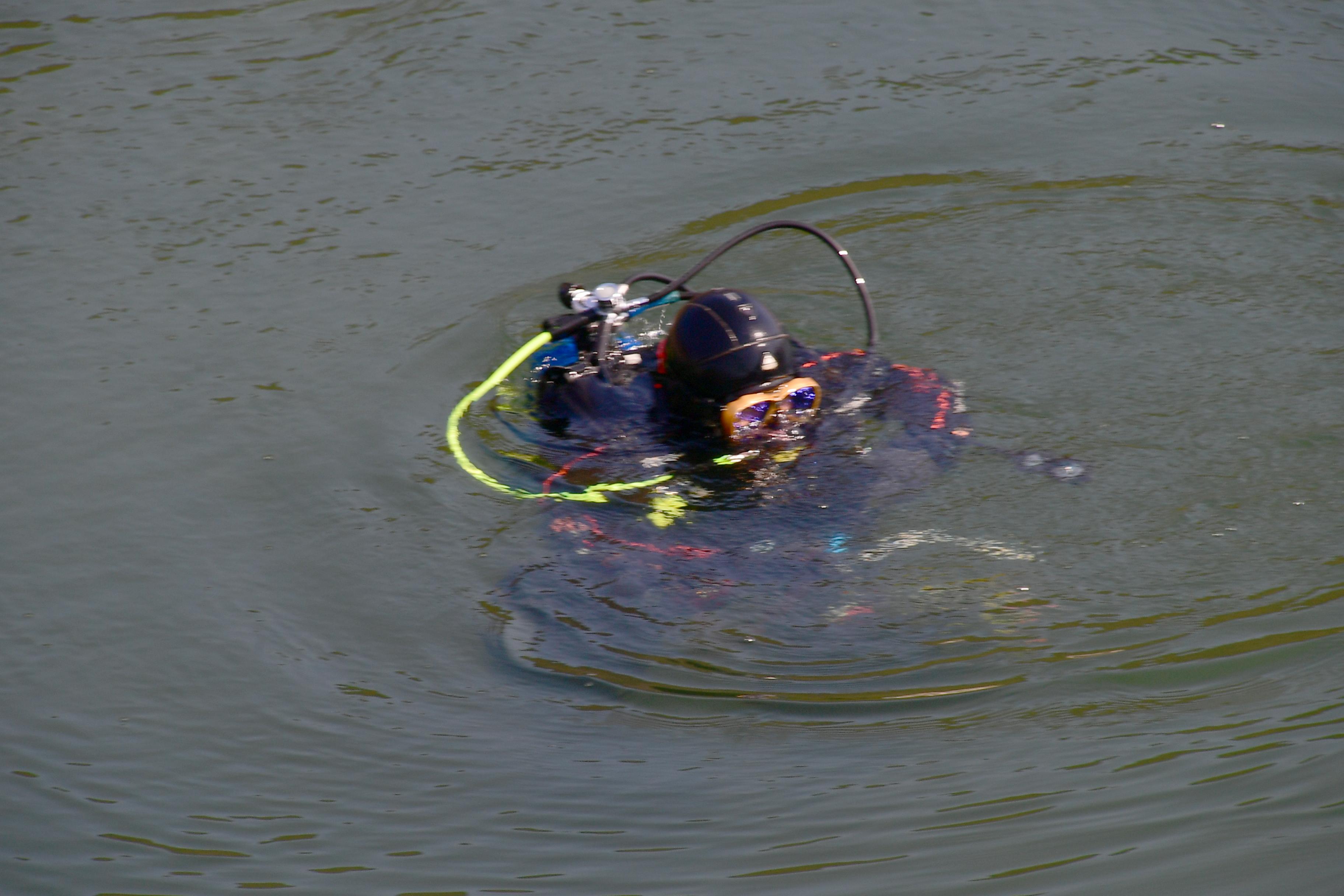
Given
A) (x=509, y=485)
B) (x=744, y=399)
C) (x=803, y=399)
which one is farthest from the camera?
(x=509, y=485)

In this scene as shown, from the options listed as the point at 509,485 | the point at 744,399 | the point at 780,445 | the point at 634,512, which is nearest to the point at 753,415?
the point at 744,399

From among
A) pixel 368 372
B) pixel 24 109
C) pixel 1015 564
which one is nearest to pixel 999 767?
pixel 1015 564

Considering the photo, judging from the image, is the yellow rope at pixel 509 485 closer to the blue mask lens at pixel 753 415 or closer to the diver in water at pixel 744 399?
the diver in water at pixel 744 399

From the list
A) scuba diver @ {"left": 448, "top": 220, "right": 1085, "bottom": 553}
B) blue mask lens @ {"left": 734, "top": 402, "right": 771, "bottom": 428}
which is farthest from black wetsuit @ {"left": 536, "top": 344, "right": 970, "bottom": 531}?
blue mask lens @ {"left": 734, "top": 402, "right": 771, "bottom": 428}

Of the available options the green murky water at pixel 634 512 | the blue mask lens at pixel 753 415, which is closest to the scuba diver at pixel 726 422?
the blue mask lens at pixel 753 415

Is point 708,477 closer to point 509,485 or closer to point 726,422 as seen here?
point 726,422

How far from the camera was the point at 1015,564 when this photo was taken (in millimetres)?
4238

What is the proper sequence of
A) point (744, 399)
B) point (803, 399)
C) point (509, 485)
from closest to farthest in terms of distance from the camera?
point (744, 399), point (803, 399), point (509, 485)

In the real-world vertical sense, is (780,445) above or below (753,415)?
below

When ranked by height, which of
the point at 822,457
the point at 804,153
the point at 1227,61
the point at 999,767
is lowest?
the point at 999,767

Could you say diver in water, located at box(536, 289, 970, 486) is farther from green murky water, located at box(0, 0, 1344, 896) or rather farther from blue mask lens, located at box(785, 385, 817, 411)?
green murky water, located at box(0, 0, 1344, 896)

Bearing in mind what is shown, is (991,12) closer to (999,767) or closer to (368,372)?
(368,372)

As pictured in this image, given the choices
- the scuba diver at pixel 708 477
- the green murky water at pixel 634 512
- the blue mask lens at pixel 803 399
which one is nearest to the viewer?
the green murky water at pixel 634 512

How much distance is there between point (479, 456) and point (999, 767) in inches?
97.1
